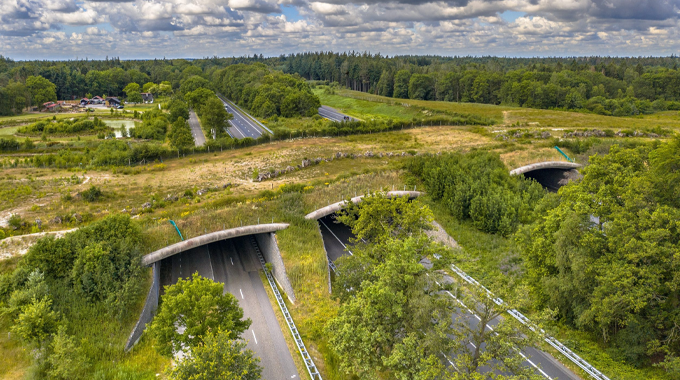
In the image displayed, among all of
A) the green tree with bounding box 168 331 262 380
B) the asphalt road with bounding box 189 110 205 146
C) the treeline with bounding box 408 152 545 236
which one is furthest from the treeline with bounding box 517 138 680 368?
the asphalt road with bounding box 189 110 205 146

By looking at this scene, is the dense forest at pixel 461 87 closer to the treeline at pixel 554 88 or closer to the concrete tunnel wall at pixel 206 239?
the treeline at pixel 554 88

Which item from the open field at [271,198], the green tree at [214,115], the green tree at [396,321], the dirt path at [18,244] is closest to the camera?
the green tree at [396,321]

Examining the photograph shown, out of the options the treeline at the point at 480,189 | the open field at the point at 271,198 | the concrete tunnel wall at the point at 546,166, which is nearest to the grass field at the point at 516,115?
the open field at the point at 271,198

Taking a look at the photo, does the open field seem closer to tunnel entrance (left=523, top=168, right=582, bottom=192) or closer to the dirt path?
the dirt path

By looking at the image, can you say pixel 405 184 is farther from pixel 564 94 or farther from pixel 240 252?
pixel 564 94

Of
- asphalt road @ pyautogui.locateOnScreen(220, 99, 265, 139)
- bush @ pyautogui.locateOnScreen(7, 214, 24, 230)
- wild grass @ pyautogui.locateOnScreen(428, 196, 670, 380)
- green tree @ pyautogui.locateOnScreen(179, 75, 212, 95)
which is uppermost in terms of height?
green tree @ pyautogui.locateOnScreen(179, 75, 212, 95)

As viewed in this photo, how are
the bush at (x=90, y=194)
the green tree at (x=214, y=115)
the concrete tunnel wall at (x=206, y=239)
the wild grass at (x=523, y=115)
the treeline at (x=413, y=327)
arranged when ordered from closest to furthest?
the treeline at (x=413, y=327) → the concrete tunnel wall at (x=206, y=239) → the bush at (x=90, y=194) → the green tree at (x=214, y=115) → the wild grass at (x=523, y=115)
